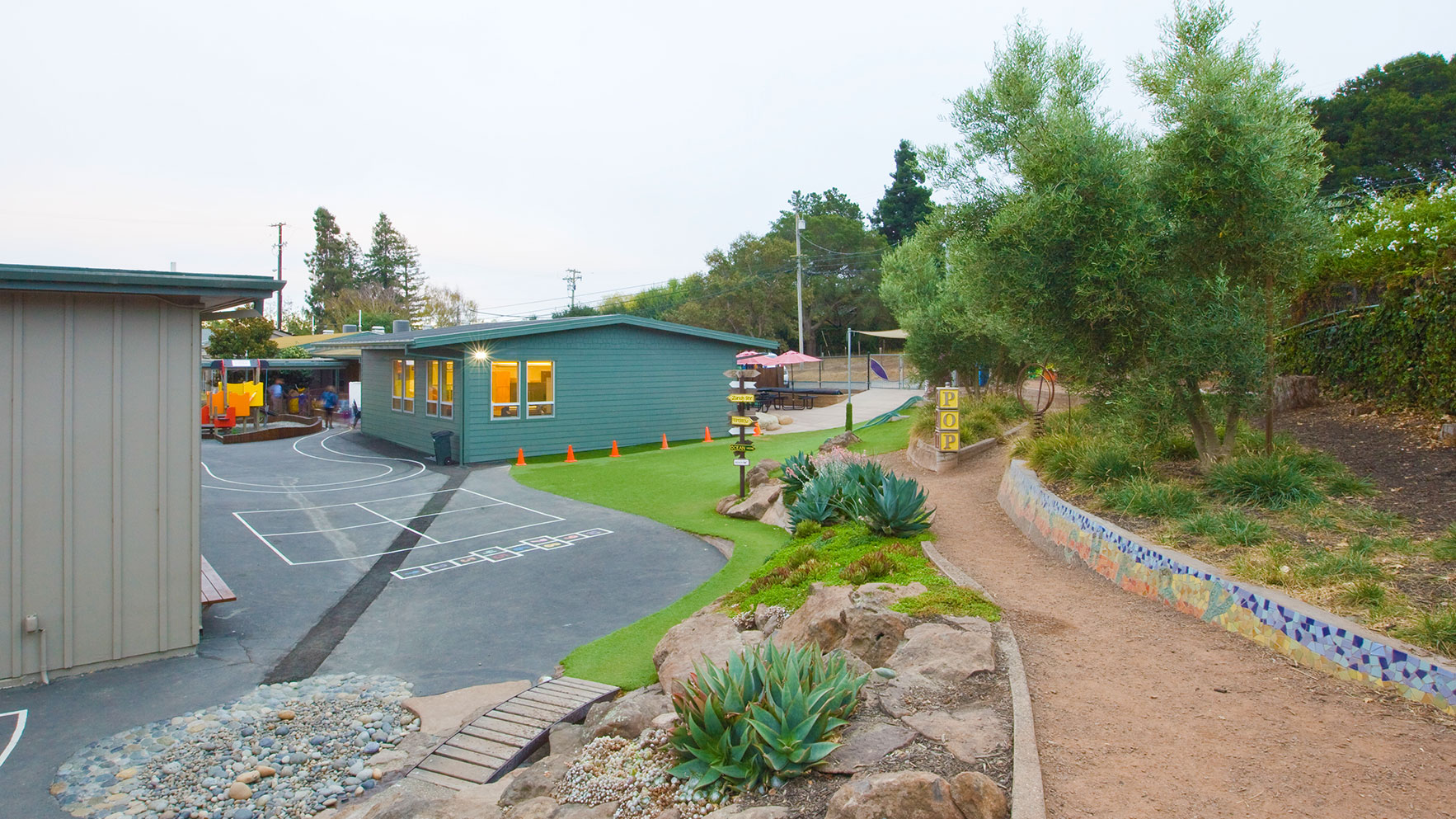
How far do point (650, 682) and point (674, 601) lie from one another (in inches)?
94.1

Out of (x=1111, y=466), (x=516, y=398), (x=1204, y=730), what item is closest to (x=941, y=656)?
(x=1204, y=730)

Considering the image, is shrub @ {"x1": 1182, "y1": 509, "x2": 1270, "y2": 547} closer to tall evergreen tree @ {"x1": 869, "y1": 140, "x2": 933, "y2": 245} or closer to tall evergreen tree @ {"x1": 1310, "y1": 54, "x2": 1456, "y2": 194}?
tall evergreen tree @ {"x1": 1310, "y1": 54, "x2": 1456, "y2": 194}

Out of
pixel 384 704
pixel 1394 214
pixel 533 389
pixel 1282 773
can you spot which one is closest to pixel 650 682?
pixel 384 704

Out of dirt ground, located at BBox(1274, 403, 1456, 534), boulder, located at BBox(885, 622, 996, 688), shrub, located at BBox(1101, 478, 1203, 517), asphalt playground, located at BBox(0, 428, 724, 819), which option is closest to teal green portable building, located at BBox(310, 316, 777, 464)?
asphalt playground, located at BBox(0, 428, 724, 819)

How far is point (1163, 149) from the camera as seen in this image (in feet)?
26.3

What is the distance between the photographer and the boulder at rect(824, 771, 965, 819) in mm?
3418

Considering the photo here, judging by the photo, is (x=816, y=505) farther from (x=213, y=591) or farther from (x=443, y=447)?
(x=443, y=447)

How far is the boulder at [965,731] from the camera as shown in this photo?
13.0ft

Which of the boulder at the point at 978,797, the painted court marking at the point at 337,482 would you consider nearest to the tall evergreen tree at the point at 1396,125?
the painted court marking at the point at 337,482

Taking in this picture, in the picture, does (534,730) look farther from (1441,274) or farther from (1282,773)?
(1441,274)

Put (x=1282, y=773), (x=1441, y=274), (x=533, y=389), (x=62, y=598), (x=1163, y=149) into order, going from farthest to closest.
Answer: (x=533, y=389)
(x=1441, y=274)
(x=1163, y=149)
(x=62, y=598)
(x=1282, y=773)

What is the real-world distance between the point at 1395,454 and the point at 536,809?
923cm

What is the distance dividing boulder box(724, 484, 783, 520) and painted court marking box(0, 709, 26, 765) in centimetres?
873

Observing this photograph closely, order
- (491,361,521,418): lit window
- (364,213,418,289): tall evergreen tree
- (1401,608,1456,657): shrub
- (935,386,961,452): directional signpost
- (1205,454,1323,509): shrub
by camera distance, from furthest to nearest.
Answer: (364,213,418,289): tall evergreen tree, (491,361,521,418): lit window, (935,386,961,452): directional signpost, (1205,454,1323,509): shrub, (1401,608,1456,657): shrub
